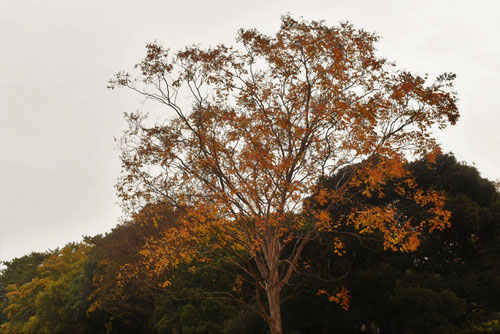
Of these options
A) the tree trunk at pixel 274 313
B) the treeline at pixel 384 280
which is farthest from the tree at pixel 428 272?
the tree trunk at pixel 274 313

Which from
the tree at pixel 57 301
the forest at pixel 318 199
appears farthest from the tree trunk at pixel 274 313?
the tree at pixel 57 301

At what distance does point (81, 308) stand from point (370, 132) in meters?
28.2

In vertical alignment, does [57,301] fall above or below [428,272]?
below

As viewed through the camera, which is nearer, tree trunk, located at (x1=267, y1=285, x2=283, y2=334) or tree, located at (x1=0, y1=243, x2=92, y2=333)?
tree trunk, located at (x1=267, y1=285, x2=283, y2=334)

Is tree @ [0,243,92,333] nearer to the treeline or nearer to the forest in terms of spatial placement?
the treeline

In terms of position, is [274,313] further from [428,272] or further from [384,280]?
[428,272]

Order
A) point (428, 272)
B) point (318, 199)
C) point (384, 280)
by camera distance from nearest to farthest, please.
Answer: point (318, 199) < point (384, 280) < point (428, 272)

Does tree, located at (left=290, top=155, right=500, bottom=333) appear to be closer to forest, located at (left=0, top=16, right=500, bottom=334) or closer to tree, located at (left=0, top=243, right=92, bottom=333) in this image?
forest, located at (left=0, top=16, right=500, bottom=334)

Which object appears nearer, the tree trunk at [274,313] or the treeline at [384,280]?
the tree trunk at [274,313]

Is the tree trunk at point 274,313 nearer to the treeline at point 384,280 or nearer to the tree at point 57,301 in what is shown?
the treeline at point 384,280

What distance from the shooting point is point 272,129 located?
12500 mm

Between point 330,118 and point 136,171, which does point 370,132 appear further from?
point 136,171

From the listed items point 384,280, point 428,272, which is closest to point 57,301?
point 384,280

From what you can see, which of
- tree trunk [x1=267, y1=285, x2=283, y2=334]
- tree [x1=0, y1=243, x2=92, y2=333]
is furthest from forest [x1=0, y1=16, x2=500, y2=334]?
tree [x1=0, y1=243, x2=92, y2=333]
